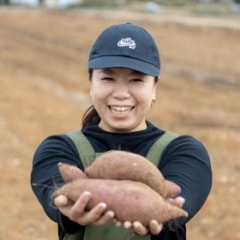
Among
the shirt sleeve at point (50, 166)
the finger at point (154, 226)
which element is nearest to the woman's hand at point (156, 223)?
the finger at point (154, 226)

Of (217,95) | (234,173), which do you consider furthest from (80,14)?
A: (234,173)

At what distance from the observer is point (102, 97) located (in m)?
2.37

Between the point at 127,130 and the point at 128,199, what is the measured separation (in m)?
0.49

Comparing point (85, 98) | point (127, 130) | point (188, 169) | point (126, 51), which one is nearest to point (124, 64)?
point (126, 51)

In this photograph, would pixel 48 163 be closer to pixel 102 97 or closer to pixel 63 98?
pixel 102 97

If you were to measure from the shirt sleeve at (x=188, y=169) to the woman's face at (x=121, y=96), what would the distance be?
0.16 m

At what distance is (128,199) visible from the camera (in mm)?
1984

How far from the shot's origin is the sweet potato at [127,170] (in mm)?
2043

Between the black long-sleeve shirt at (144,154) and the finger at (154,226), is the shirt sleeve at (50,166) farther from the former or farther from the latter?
the finger at (154,226)

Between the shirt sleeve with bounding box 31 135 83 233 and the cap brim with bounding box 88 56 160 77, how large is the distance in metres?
0.29

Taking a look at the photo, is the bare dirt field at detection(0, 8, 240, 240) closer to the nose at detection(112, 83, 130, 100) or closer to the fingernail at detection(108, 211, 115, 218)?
the nose at detection(112, 83, 130, 100)

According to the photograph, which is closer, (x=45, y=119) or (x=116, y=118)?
(x=116, y=118)

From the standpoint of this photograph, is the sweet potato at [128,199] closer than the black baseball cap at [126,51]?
Yes

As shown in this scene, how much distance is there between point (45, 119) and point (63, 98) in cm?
264
